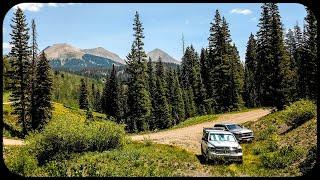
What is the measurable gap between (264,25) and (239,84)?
1516 cm

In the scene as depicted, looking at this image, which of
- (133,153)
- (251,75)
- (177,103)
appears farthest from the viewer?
(251,75)

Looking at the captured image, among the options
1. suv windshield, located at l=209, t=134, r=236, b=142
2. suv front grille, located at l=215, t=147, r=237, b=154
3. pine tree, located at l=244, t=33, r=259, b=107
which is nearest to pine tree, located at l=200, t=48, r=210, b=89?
pine tree, located at l=244, t=33, r=259, b=107

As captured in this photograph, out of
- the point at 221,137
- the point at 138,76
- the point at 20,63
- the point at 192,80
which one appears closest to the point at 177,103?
the point at 192,80

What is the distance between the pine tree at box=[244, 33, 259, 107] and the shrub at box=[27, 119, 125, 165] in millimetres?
88382

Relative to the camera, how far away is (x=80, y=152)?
28.6 meters

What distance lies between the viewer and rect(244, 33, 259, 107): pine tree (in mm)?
114812

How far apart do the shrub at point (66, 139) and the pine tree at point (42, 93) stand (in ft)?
148

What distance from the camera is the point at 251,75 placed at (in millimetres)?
115375

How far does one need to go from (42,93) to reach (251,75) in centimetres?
5934

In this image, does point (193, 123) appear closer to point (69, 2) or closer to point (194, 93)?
point (69, 2)

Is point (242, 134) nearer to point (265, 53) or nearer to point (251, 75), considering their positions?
point (265, 53)

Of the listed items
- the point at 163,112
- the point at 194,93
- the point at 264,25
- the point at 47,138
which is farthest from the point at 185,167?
the point at 194,93

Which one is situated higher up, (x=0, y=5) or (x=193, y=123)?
(x=0, y=5)

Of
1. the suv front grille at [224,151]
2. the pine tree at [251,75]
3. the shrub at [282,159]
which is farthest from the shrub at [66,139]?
the pine tree at [251,75]
